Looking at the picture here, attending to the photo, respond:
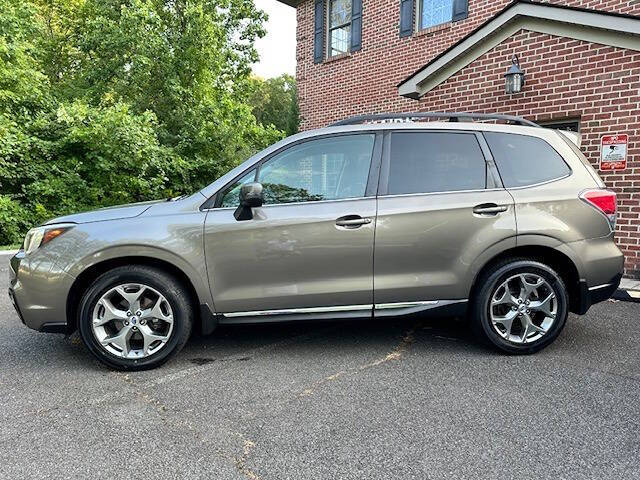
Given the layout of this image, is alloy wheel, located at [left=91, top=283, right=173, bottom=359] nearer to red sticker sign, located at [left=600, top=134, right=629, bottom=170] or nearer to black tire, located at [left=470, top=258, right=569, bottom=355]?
black tire, located at [left=470, top=258, right=569, bottom=355]

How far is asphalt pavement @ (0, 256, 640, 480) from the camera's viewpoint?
90.0 inches

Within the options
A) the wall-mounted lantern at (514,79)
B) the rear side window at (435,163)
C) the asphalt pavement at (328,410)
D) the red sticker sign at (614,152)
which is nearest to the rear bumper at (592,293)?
the asphalt pavement at (328,410)

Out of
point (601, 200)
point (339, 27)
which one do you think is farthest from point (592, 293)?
point (339, 27)

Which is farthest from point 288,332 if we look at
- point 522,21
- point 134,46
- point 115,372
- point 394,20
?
point 134,46

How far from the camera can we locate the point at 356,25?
10.8 m

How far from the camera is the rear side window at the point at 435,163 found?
3.61m

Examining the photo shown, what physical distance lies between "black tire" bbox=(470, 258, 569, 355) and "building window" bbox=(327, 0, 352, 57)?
8.89 meters

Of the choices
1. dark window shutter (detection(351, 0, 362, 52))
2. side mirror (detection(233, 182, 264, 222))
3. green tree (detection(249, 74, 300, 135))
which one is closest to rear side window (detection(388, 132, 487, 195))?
side mirror (detection(233, 182, 264, 222))

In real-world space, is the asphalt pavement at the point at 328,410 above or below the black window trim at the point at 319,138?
below

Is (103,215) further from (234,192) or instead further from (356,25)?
(356,25)

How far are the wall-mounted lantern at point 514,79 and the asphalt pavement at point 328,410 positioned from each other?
3.86m

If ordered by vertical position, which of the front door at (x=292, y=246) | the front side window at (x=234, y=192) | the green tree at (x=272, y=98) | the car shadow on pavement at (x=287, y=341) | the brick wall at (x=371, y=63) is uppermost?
the green tree at (x=272, y=98)

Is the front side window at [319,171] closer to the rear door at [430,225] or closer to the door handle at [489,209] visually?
the rear door at [430,225]

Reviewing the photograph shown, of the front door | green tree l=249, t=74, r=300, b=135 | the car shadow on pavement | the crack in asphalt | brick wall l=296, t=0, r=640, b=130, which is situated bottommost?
the car shadow on pavement
